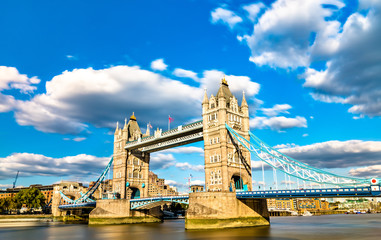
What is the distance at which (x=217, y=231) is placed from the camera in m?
40.8

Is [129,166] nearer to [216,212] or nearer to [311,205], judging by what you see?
[216,212]

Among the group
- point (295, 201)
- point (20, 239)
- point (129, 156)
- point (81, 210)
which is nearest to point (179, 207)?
point (81, 210)

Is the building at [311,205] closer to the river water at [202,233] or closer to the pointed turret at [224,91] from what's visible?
the river water at [202,233]

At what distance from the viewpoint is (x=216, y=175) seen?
5234 cm

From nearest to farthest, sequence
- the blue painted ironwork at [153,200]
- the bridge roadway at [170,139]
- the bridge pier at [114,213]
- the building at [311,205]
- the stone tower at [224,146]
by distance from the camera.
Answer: the stone tower at [224,146]
the blue painted ironwork at [153,200]
the bridge roadway at [170,139]
the bridge pier at [114,213]
the building at [311,205]

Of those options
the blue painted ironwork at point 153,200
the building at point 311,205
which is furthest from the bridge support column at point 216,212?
the building at point 311,205

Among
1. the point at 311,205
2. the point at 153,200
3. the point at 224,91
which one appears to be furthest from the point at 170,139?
the point at 311,205

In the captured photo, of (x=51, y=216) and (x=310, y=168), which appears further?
(x=51, y=216)

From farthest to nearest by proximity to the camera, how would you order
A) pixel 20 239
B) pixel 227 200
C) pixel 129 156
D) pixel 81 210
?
pixel 81 210 < pixel 129 156 < pixel 227 200 < pixel 20 239

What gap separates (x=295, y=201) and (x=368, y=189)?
16575 centimetres

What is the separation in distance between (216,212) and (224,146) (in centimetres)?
1216

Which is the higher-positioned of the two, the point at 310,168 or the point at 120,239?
the point at 310,168

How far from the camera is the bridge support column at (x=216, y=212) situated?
43.3 metres

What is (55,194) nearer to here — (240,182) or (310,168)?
(240,182)
